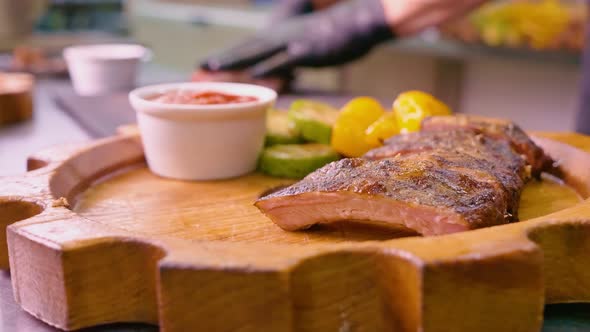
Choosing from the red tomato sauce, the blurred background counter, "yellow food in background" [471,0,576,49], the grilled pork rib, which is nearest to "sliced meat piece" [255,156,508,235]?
the grilled pork rib

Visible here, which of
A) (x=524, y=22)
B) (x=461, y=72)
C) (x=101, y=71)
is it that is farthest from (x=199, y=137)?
(x=461, y=72)

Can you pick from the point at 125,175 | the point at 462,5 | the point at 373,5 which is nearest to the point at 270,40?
the point at 373,5

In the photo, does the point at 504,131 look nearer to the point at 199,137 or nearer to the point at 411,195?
the point at 411,195

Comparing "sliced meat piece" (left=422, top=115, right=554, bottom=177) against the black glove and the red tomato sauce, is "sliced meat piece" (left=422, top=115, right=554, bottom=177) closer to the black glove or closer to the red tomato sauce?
the red tomato sauce

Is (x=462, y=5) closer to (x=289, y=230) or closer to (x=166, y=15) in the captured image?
(x=289, y=230)

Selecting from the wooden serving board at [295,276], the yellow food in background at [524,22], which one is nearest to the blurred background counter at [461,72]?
the yellow food in background at [524,22]
